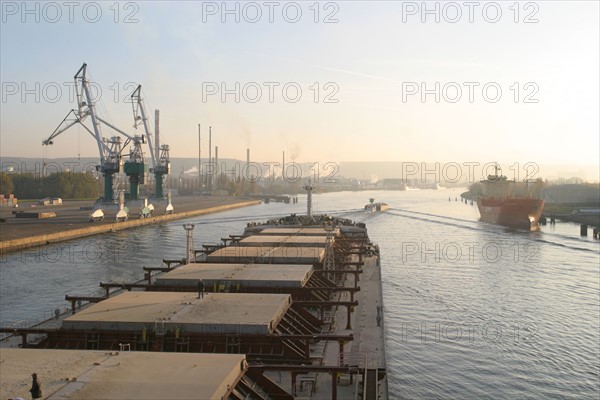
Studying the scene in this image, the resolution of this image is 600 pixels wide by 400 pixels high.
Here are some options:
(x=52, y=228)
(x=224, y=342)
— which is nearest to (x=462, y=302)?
(x=224, y=342)

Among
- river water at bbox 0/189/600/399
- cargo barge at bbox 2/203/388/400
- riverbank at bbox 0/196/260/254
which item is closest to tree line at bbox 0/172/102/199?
riverbank at bbox 0/196/260/254

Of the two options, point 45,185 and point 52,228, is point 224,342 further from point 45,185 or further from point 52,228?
point 45,185

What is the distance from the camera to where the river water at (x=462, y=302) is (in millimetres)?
19500

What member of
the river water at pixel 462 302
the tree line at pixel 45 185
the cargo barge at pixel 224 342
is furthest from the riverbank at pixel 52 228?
the tree line at pixel 45 185

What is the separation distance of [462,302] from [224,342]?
62.5 ft

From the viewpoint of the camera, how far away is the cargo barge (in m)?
10.0

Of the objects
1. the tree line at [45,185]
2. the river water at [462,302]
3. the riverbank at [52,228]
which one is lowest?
the river water at [462,302]

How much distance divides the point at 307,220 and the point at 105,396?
153 ft

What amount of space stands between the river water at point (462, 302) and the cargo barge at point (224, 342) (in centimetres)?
306

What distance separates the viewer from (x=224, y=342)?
1402 cm

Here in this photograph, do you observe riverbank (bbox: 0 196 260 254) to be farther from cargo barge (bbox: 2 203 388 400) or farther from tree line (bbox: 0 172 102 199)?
tree line (bbox: 0 172 102 199)

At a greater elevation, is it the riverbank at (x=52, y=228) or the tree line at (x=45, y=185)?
the tree line at (x=45, y=185)

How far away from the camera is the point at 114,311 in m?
15.9

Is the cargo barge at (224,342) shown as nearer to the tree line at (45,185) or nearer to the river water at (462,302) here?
the river water at (462,302)
